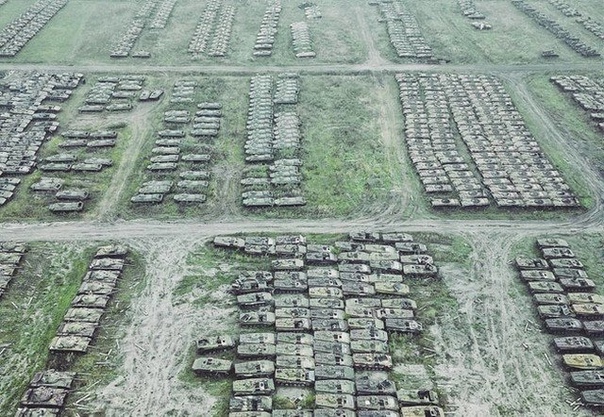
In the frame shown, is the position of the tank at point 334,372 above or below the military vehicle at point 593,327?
above

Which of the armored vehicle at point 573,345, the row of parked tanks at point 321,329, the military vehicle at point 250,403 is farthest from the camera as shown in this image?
the armored vehicle at point 573,345

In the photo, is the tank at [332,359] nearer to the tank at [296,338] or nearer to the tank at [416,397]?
the tank at [296,338]

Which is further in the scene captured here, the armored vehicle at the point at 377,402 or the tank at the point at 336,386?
the tank at the point at 336,386

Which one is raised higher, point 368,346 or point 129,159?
point 129,159

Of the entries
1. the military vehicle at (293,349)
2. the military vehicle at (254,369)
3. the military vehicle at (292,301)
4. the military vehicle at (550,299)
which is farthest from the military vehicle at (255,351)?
the military vehicle at (550,299)

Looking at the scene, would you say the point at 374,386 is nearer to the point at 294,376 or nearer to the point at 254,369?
the point at 294,376

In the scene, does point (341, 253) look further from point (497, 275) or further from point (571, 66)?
point (571, 66)

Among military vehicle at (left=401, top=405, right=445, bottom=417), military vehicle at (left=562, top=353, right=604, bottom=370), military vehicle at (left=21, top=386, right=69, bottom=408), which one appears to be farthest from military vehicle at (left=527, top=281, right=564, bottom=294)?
military vehicle at (left=21, top=386, right=69, bottom=408)

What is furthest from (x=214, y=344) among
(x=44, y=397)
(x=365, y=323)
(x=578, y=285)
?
(x=578, y=285)
